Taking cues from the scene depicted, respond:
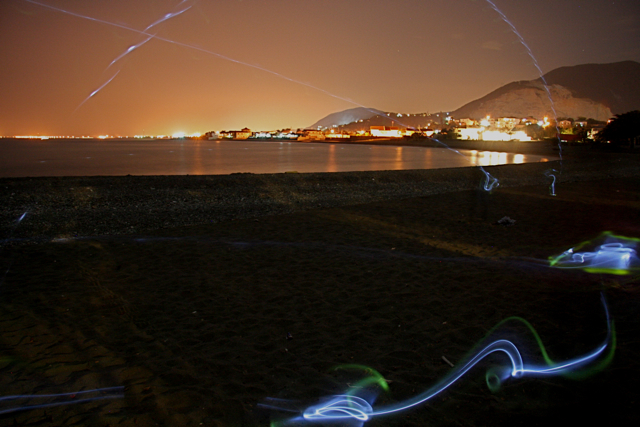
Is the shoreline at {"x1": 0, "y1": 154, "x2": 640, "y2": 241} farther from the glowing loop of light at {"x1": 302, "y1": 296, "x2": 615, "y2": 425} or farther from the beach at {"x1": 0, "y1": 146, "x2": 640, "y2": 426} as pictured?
the glowing loop of light at {"x1": 302, "y1": 296, "x2": 615, "y2": 425}

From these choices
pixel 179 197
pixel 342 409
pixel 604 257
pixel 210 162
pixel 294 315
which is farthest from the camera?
pixel 210 162

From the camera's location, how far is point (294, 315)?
4469mm

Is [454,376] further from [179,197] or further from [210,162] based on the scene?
[210,162]

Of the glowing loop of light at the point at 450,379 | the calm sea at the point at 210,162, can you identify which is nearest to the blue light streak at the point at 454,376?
the glowing loop of light at the point at 450,379

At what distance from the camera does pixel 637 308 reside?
14.7 feet

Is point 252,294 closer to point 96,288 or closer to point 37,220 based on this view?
point 96,288

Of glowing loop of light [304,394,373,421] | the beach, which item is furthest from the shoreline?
glowing loop of light [304,394,373,421]

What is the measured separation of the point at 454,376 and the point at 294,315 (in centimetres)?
187

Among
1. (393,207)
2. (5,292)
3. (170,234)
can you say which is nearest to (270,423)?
(5,292)

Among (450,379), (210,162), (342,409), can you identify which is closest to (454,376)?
(450,379)

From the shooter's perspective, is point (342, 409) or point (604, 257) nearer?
A: point (342, 409)

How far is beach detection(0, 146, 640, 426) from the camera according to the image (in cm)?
299

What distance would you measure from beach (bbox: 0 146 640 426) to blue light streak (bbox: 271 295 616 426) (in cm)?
7

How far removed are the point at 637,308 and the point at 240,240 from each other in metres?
6.25
